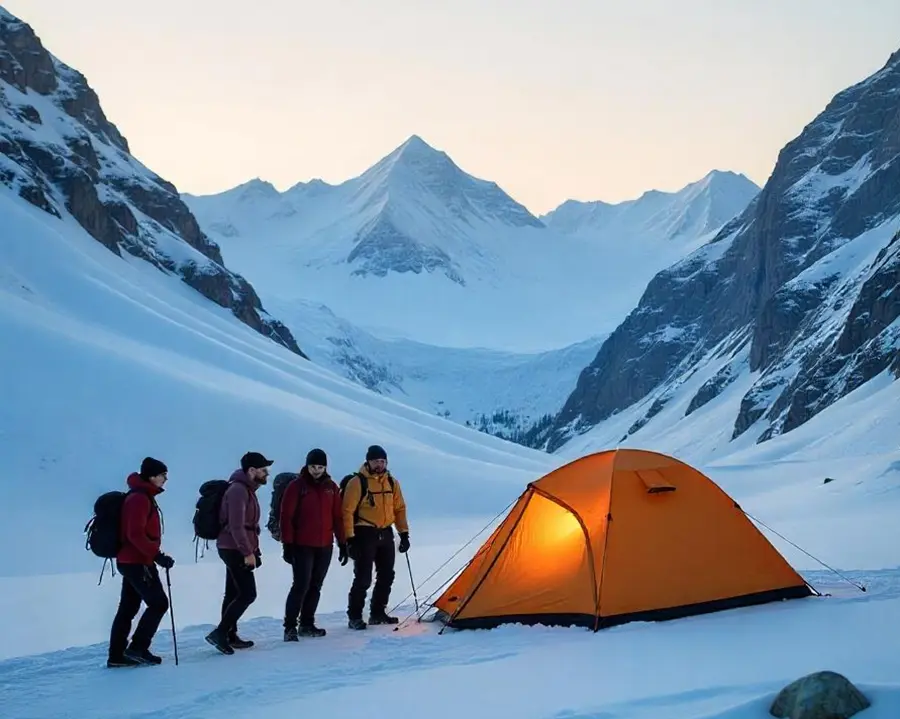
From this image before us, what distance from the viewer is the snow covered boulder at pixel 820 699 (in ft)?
21.1

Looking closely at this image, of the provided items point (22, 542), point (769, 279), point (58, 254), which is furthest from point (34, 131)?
point (769, 279)

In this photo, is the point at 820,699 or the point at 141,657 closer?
the point at 820,699

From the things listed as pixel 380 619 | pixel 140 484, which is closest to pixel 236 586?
pixel 140 484

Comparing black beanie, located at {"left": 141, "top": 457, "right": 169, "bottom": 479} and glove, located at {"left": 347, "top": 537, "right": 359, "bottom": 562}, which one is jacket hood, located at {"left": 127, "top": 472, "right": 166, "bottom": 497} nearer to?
black beanie, located at {"left": 141, "top": 457, "right": 169, "bottom": 479}

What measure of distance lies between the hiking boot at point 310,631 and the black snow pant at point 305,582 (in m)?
0.03

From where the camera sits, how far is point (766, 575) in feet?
36.3

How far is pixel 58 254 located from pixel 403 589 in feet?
139

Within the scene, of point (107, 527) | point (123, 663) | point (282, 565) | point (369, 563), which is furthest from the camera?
point (282, 565)

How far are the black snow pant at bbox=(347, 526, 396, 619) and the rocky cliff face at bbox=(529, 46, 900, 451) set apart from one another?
65.2 meters

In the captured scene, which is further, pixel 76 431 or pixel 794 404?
pixel 794 404

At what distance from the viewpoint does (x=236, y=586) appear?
32.8 ft

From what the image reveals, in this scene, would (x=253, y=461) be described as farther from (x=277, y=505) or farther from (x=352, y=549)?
(x=352, y=549)

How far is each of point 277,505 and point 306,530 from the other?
0.60 meters

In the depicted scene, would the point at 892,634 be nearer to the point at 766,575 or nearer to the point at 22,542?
the point at 766,575
